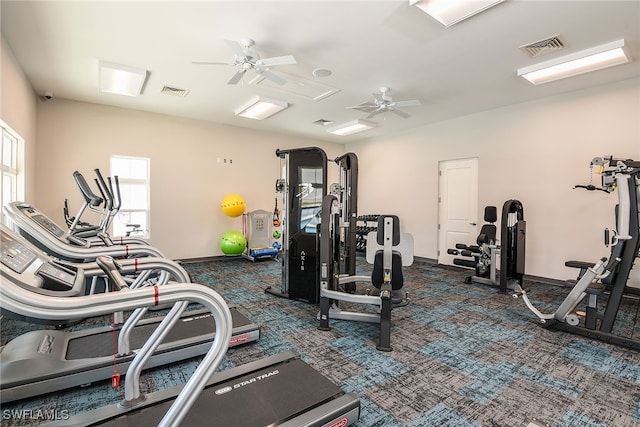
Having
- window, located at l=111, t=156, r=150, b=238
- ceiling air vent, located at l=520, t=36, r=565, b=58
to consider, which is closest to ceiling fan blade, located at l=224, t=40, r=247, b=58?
ceiling air vent, located at l=520, t=36, r=565, b=58

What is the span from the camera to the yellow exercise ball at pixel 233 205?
6.91 meters

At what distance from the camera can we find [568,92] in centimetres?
500

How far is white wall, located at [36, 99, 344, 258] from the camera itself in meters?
5.47

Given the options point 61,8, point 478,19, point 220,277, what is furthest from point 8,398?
point 478,19

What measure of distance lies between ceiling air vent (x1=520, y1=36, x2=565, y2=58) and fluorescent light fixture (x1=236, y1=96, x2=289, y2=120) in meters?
3.57

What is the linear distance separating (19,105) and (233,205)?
3.69 meters

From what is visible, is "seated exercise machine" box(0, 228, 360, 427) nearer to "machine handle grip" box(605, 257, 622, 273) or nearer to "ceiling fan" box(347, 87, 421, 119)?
"machine handle grip" box(605, 257, 622, 273)

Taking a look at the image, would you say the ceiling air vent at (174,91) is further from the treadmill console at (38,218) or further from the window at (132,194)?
the treadmill console at (38,218)

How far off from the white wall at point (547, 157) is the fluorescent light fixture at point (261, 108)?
3.49 metres

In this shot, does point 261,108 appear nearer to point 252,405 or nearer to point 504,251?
point 504,251

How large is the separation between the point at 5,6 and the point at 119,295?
361 cm

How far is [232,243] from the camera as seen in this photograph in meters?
6.84

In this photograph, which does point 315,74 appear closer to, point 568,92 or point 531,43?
point 531,43

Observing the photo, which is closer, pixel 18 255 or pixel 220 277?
pixel 18 255
